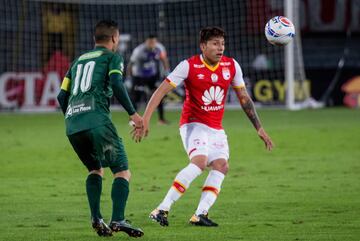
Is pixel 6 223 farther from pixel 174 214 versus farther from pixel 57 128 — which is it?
pixel 57 128

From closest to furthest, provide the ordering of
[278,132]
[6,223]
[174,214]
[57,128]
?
[6,223], [174,214], [278,132], [57,128]

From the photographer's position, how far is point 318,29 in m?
31.5

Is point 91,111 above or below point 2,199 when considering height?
above

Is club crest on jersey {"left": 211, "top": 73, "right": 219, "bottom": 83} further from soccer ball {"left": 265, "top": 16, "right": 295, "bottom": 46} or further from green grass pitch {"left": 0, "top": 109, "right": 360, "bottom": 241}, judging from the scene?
green grass pitch {"left": 0, "top": 109, "right": 360, "bottom": 241}

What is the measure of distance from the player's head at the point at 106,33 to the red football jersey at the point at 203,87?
1139 millimetres

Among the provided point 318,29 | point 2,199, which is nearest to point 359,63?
point 318,29

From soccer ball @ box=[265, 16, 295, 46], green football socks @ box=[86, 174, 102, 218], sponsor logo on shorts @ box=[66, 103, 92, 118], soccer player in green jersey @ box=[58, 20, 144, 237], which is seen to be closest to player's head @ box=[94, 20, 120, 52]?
soccer player in green jersey @ box=[58, 20, 144, 237]

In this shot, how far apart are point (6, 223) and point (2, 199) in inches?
84.2

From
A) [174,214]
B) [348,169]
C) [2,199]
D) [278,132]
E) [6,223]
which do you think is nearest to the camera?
[6,223]

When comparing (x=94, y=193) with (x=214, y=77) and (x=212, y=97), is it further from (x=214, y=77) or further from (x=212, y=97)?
(x=214, y=77)

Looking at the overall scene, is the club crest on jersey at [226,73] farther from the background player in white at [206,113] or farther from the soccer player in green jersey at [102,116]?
the soccer player in green jersey at [102,116]

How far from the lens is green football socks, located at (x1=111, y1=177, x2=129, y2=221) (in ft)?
29.3

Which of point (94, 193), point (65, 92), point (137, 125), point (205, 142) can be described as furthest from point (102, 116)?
point (205, 142)

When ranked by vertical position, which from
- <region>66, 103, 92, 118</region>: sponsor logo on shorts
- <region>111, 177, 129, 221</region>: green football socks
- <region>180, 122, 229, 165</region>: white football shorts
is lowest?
<region>111, 177, 129, 221</region>: green football socks
